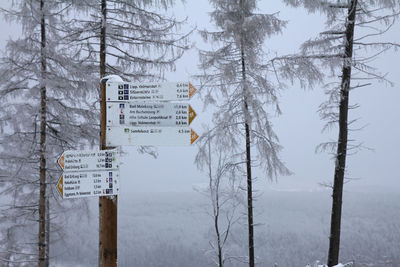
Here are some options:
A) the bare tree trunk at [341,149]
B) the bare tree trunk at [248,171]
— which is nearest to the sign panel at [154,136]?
the bare tree trunk at [248,171]

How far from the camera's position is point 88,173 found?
10.7ft

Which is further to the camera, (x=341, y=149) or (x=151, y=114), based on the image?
(x=341, y=149)

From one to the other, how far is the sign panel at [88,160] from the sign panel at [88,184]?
2.3 inches

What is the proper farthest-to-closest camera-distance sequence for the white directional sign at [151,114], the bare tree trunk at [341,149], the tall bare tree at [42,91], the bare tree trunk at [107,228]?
the bare tree trunk at [341,149] < the tall bare tree at [42,91] < the bare tree trunk at [107,228] < the white directional sign at [151,114]

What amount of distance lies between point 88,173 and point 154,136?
0.86m

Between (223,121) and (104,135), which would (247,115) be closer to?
(223,121)

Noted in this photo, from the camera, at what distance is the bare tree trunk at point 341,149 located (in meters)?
8.14

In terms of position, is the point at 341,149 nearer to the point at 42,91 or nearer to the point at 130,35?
the point at 130,35

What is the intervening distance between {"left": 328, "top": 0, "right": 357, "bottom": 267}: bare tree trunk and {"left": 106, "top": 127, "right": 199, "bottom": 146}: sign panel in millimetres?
6511

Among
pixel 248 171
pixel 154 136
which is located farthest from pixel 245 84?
pixel 154 136

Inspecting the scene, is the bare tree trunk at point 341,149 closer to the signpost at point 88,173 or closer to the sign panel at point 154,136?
the sign panel at point 154,136

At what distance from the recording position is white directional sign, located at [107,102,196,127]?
3.31 metres

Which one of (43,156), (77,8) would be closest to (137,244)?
(43,156)

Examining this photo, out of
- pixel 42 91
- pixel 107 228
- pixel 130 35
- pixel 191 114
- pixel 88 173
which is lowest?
pixel 107 228
